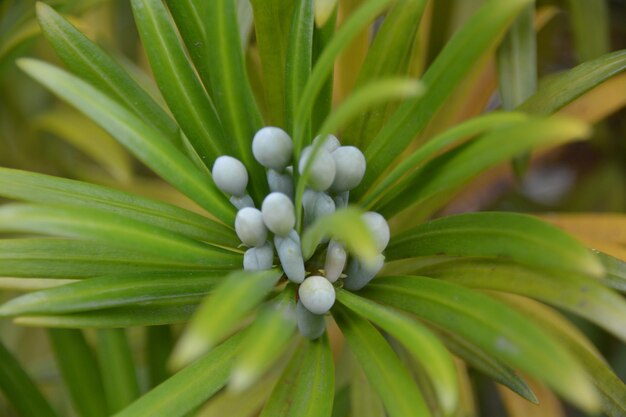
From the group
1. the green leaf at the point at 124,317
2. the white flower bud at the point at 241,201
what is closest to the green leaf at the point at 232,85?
the white flower bud at the point at 241,201

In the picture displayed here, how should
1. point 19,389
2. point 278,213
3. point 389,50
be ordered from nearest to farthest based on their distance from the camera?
point 278,213 < point 389,50 < point 19,389

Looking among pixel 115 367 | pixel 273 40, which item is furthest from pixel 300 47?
pixel 115 367

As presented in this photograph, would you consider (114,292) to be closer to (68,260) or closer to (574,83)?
(68,260)

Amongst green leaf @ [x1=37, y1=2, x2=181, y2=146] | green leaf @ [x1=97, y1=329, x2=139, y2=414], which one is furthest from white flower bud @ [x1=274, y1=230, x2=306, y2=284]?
green leaf @ [x1=97, y1=329, x2=139, y2=414]

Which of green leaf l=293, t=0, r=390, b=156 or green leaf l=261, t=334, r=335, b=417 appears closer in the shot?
green leaf l=293, t=0, r=390, b=156

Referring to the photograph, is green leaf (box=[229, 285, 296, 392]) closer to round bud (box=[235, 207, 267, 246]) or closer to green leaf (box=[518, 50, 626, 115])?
round bud (box=[235, 207, 267, 246])

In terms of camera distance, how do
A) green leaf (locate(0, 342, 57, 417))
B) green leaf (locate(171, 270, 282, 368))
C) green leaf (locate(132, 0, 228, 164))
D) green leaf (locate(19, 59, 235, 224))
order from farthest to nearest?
green leaf (locate(0, 342, 57, 417)), green leaf (locate(132, 0, 228, 164)), green leaf (locate(19, 59, 235, 224)), green leaf (locate(171, 270, 282, 368))

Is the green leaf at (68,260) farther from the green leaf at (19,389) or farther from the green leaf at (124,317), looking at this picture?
the green leaf at (19,389)

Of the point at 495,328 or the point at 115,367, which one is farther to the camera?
the point at 115,367
